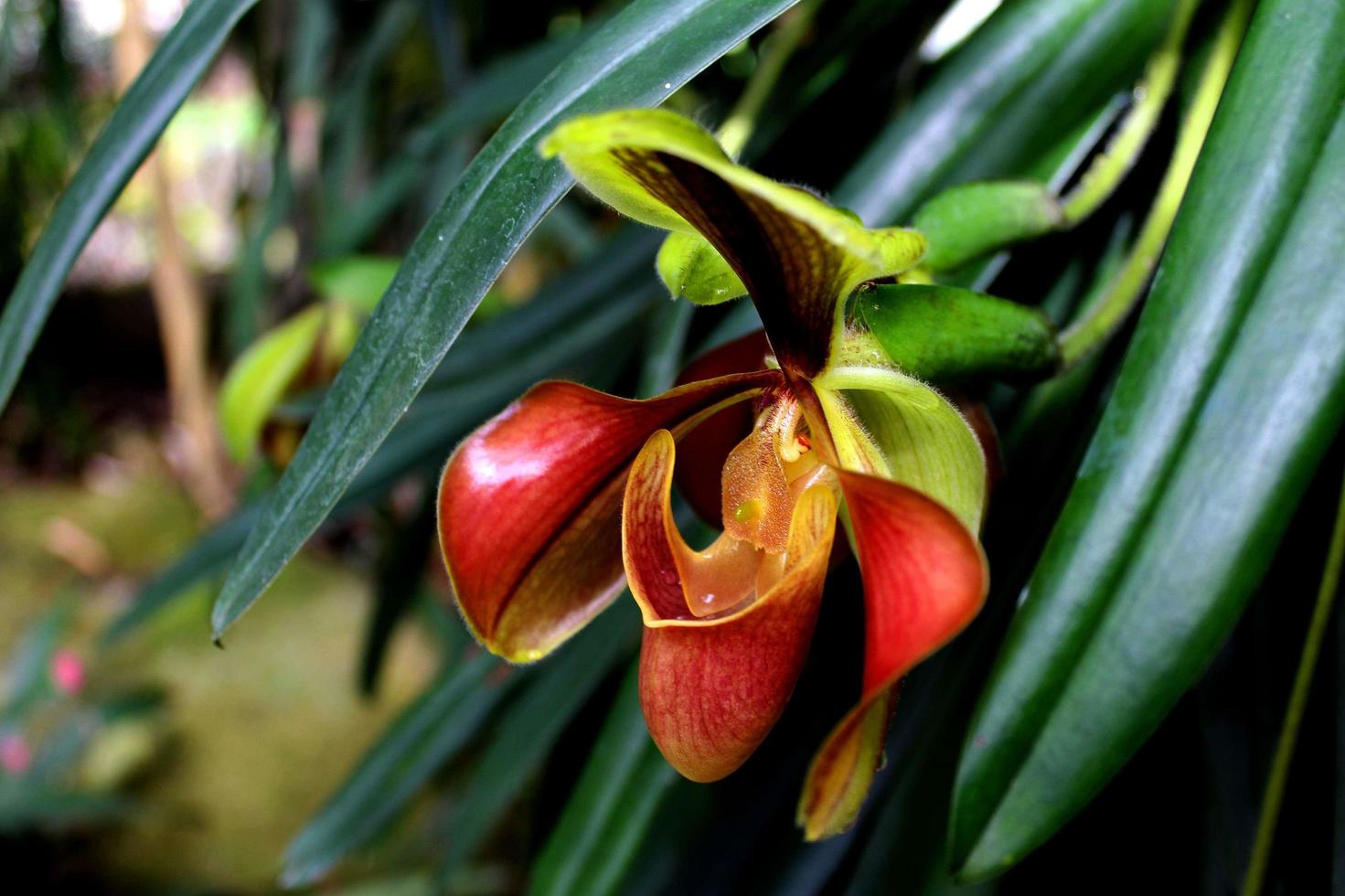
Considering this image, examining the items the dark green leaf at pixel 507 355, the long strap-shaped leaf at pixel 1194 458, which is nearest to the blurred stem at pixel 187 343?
the dark green leaf at pixel 507 355

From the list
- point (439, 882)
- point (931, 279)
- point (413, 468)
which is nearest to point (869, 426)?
point (931, 279)

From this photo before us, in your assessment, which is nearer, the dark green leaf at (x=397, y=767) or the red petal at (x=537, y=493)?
the red petal at (x=537, y=493)

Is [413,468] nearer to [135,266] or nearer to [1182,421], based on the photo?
[1182,421]

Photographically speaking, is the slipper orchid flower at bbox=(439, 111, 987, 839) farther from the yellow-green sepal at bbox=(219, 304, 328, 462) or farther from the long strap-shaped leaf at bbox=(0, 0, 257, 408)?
the yellow-green sepal at bbox=(219, 304, 328, 462)

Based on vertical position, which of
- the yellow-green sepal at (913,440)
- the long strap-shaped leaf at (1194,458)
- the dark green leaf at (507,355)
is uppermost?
the dark green leaf at (507,355)

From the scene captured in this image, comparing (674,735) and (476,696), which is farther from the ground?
(674,735)

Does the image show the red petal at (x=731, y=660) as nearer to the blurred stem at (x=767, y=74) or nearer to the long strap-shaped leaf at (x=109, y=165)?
the long strap-shaped leaf at (x=109, y=165)
